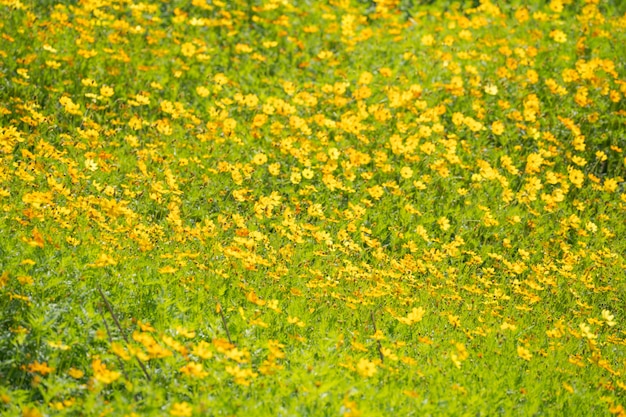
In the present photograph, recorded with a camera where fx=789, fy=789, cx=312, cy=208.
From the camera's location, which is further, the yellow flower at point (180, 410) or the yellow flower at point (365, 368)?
the yellow flower at point (365, 368)

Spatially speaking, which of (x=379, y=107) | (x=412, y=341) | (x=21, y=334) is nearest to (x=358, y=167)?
(x=379, y=107)

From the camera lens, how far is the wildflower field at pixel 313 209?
11.6ft

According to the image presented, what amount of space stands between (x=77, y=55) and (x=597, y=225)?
16.3 feet

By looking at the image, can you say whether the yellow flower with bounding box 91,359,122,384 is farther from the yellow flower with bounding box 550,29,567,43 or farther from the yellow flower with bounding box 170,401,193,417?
the yellow flower with bounding box 550,29,567,43

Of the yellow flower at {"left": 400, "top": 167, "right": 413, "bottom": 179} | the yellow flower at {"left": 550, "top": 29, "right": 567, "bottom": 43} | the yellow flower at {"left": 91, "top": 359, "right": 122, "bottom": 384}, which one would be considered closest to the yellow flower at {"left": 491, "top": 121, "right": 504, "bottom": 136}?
the yellow flower at {"left": 400, "top": 167, "right": 413, "bottom": 179}

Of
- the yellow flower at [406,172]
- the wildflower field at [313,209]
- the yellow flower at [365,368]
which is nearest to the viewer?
the yellow flower at [365,368]

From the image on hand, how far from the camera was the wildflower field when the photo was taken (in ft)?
11.6

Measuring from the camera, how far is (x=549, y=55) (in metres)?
8.90

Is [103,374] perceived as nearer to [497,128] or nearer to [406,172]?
[406,172]

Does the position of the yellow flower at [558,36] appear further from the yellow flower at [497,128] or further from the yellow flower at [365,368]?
the yellow flower at [365,368]

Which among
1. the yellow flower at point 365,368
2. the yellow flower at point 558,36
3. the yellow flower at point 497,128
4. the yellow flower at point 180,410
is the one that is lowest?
the yellow flower at point 497,128

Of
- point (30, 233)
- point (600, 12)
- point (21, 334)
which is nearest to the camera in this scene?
point (21, 334)

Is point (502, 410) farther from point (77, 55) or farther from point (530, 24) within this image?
point (530, 24)

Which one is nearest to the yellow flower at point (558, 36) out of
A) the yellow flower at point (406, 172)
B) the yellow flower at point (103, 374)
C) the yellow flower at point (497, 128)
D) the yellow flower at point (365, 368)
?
the yellow flower at point (497, 128)
